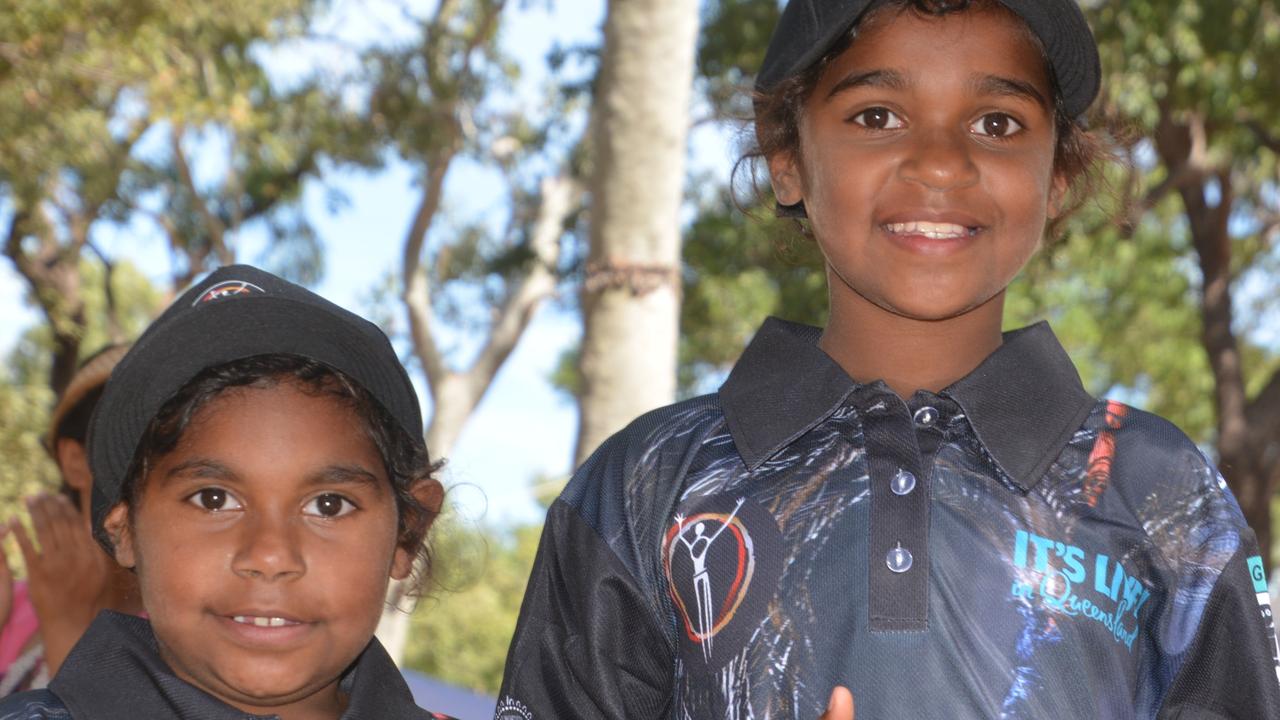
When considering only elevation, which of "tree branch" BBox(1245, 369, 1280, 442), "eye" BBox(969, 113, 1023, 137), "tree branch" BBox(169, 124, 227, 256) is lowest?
"eye" BBox(969, 113, 1023, 137)

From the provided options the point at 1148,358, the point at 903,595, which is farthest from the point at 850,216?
the point at 1148,358

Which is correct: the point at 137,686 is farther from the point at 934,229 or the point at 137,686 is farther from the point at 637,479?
the point at 934,229

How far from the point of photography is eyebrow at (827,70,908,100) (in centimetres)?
234

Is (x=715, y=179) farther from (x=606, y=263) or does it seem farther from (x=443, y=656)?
(x=443, y=656)

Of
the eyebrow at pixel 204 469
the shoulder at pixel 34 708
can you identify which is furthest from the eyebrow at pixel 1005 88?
the shoulder at pixel 34 708

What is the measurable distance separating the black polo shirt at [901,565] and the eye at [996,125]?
31 cm

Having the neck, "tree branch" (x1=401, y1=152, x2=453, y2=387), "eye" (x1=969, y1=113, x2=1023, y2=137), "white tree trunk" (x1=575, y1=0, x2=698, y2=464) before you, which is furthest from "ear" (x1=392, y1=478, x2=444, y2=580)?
"tree branch" (x1=401, y1=152, x2=453, y2=387)

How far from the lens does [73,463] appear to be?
167 inches

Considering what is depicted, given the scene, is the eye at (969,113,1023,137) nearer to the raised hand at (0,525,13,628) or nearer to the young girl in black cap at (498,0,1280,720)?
the young girl in black cap at (498,0,1280,720)

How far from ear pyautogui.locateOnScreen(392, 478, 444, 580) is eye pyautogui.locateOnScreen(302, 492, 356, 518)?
7.2 inches

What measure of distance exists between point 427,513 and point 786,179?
86 cm

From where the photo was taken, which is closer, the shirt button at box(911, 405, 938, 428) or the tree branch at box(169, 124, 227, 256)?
the shirt button at box(911, 405, 938, 428)

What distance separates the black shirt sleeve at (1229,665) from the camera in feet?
6.86

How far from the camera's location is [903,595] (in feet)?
6.81
